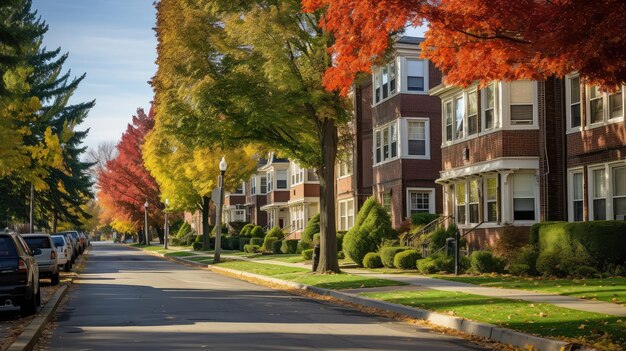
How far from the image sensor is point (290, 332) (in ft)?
45.3

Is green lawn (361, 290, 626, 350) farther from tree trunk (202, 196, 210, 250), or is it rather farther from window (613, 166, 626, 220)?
tree trunk (202, 196, 210, 250)

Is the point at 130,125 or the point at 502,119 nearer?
the point at 502,119

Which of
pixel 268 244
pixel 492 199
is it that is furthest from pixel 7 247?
pixel 268 244

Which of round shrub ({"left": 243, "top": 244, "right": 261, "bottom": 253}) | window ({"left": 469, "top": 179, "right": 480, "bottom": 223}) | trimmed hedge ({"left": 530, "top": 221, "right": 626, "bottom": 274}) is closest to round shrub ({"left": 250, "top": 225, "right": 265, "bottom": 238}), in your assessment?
round shrub ({"left": 243, "top": 244, "right": 261, "bottom": 253})

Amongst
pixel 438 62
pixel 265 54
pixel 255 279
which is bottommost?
pixel 255 279

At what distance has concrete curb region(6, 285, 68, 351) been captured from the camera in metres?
11.9

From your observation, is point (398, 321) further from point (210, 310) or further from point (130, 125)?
point (130, 125)

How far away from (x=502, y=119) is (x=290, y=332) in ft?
59.1

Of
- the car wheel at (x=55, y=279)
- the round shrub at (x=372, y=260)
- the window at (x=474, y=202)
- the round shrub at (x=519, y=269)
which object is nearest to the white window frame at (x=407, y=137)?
the window at (x=474, y=202)

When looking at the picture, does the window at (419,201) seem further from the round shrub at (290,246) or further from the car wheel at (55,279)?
the car wheel at (55,279)

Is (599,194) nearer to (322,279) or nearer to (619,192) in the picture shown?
(619,192)

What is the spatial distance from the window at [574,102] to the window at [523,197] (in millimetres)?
2783

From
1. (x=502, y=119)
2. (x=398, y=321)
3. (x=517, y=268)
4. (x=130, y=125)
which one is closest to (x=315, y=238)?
(x=502, y=119)

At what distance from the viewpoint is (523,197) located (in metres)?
29.9
